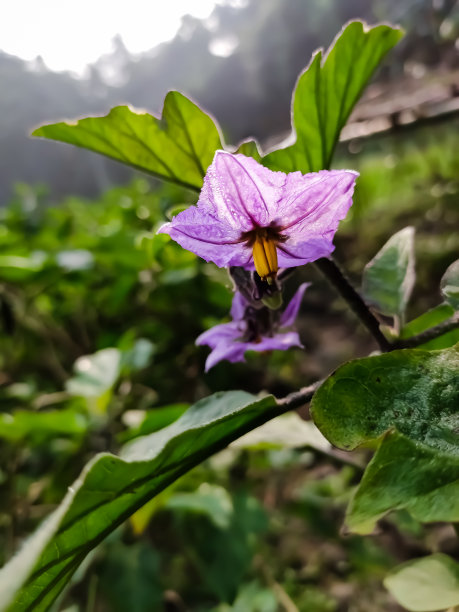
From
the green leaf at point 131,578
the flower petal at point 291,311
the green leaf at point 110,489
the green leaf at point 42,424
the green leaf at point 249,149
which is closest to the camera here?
the green leaf at point 110,489

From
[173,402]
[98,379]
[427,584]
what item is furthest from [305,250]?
[173,402]

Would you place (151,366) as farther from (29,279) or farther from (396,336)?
(396,336)

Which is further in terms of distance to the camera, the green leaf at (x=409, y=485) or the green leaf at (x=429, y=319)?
the green leaf at (x=429, y=319)

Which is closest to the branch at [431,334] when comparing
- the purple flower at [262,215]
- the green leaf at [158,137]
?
the purple flower at [262,215]

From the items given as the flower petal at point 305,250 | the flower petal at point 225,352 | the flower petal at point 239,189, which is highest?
the flower petal at point 239,189

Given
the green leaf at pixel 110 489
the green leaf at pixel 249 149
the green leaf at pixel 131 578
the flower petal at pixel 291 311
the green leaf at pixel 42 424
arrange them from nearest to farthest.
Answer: the green leaf at pixel 110 489 → the green leaf at pixel 249 149 → the flower petal at pixel 291 311 → the green leaf at pixel 42 424 → the green leaf at pixel 131 578

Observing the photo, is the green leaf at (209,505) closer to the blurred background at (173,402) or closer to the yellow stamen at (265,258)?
the blurred background at (173,402)
